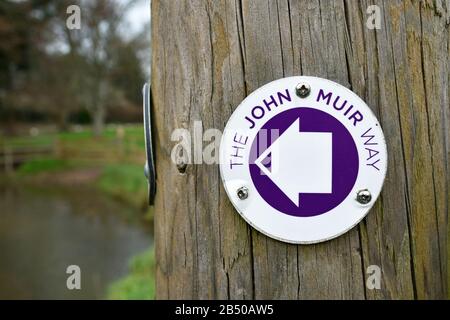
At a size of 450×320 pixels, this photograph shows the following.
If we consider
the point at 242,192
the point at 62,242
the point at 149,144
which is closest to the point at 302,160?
the point at 242,192

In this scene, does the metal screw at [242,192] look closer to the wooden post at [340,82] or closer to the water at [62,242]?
the wooden post at [340,82]

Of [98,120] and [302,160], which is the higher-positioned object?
[98,120]

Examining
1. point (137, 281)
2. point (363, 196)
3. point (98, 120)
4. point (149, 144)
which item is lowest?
point (137, 281)

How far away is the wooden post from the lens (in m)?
0.94

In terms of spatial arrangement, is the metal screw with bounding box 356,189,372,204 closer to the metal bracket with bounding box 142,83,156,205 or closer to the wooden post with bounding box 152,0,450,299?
the wooden post with bounding box 152,0,450,299

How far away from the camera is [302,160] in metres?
0.92

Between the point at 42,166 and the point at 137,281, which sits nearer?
the point at 137,281

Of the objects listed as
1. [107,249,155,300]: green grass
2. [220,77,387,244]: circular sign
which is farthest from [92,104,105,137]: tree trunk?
[220,77,387,244]: circular sign

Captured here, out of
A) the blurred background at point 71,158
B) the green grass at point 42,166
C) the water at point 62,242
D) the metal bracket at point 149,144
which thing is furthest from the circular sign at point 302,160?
the green grass at point 42,166

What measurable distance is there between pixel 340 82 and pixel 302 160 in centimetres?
18

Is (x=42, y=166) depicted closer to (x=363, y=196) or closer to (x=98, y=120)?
(x=98, y=120)

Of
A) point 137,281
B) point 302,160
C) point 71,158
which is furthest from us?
point 71,158

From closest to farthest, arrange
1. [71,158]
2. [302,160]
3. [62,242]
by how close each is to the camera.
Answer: [302,160] → [62,242] → [71,158]

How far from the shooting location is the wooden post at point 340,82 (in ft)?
3.09
